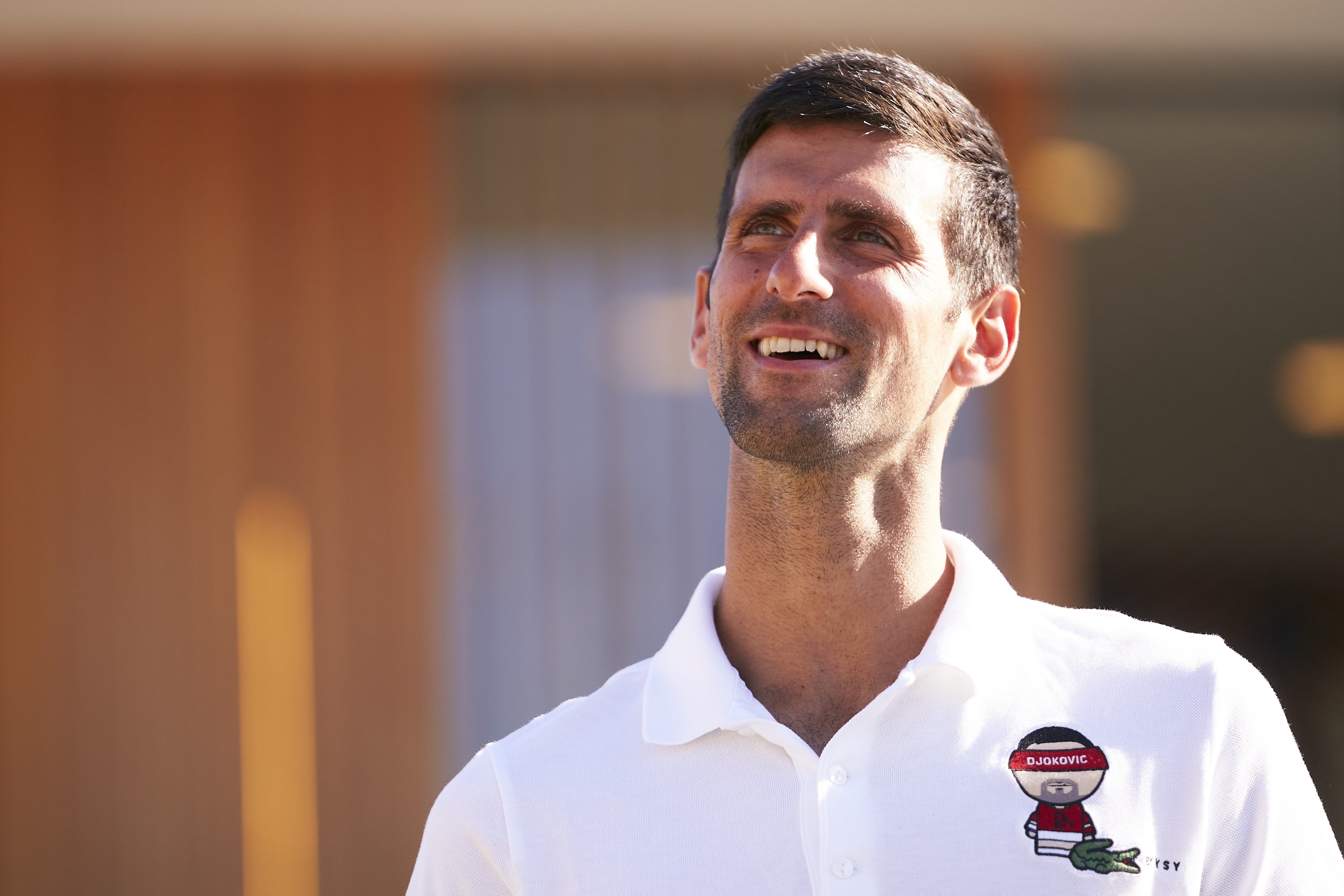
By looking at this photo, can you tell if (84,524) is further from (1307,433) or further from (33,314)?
(1307,433)

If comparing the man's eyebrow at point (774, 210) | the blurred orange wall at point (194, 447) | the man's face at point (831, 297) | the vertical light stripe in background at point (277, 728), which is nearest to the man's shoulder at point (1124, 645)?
the man's face at point (831, 297)

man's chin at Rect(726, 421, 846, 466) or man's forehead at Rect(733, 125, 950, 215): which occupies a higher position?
man's forehead at Rect(733, 125, 950, 215)

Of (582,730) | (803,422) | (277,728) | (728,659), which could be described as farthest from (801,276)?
(277,728)

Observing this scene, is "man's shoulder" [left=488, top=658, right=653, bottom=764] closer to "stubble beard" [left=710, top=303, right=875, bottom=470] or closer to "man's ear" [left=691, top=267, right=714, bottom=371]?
"stubble beard" [left=710, top=303, right=875, bottom=470]

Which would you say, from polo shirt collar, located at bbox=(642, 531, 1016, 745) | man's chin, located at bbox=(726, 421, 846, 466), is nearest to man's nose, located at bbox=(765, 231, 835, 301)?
man's chin, located at bbox=(726, 421, 846, 466)

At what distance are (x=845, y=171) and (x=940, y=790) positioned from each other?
640 mm

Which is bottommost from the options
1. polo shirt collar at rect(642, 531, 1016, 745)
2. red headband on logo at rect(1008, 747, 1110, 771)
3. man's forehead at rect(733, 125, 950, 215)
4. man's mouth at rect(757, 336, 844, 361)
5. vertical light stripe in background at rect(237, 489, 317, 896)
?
vertical light stripe in background at rect(237, 489, 317, 896)

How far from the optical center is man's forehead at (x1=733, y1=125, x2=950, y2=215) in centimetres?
137

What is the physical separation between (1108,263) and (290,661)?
3.63m

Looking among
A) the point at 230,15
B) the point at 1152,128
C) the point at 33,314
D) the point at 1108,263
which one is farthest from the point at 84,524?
the point at 1108,263

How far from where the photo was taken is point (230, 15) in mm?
3320

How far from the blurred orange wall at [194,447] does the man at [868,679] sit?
2.10 meters

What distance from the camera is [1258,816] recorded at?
3.96ft

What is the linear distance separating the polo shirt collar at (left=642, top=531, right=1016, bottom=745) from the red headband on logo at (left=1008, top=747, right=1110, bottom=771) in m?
0.08
